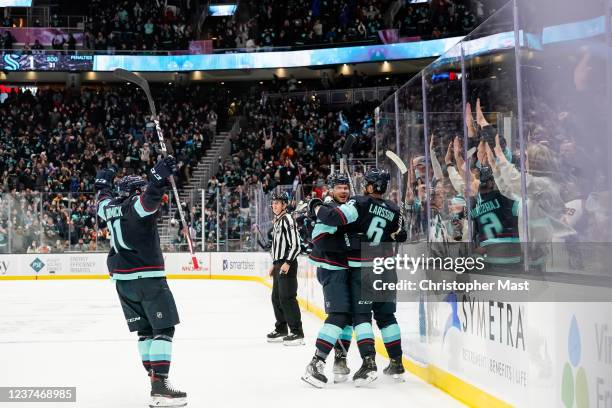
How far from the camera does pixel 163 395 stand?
4.93 m

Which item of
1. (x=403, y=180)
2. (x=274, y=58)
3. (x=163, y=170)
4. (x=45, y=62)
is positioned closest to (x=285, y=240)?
(x=403, y=180)

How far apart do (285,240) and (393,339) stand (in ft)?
8.45

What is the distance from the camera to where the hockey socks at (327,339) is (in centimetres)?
555

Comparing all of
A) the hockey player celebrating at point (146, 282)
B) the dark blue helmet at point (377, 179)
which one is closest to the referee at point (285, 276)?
the dark blue helmet at point (377, 179)

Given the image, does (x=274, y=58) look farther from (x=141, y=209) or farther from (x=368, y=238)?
(x=141, y=209)

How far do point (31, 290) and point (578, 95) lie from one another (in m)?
14.1

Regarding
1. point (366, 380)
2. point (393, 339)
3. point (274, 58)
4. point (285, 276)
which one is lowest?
point (366, 380)

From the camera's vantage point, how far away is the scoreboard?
26938mm

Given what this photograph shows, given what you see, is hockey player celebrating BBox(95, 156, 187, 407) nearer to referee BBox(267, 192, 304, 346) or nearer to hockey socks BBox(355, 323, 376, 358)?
hockey socks BBox(355, 323, 376, 358)

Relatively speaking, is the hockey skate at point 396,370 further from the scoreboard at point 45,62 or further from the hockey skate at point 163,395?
the scoreboard at point 45,62

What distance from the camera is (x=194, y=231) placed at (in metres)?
18.6

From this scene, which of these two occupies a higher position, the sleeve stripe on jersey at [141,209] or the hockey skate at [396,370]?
the sleeve stripe on jersey at [141,209]

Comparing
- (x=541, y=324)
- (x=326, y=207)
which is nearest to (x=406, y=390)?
(x=326, y=207)

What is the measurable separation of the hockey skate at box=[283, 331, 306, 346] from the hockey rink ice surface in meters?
0.10
